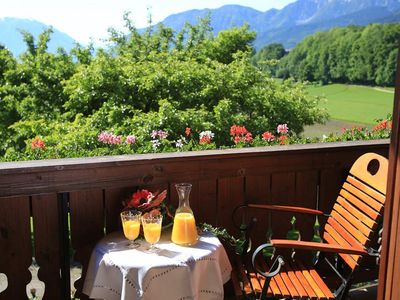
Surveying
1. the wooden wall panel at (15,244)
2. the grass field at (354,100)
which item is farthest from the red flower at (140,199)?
the grass field at (354,100)

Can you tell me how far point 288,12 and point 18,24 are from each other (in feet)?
27.8

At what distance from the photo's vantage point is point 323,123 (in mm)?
8344

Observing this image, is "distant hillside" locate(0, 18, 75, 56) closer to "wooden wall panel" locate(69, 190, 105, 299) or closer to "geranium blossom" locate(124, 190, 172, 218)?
"wooden wall panel" locate(69, 190, 105, 299)

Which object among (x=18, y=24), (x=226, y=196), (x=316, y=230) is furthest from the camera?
(x=18, y=24)

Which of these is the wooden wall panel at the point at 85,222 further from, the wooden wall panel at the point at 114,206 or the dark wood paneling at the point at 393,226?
the dark wood paneling at the point at 393,226

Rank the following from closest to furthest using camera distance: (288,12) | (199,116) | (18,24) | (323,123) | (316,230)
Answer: (316,230)
(199,116)
(323,123)
(18,24)
(288,12)

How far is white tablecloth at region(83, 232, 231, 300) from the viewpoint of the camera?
1.91 m

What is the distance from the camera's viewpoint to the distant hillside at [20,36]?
912 centimetres

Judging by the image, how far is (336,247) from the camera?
2.07 m

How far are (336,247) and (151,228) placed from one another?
880 millimetres

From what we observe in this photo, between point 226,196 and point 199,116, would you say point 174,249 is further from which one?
point 199,116

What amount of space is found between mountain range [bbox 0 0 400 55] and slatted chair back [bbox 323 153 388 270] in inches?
170

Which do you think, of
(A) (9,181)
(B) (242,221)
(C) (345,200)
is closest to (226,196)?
(B) (242,221)

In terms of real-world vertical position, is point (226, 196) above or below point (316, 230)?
above
